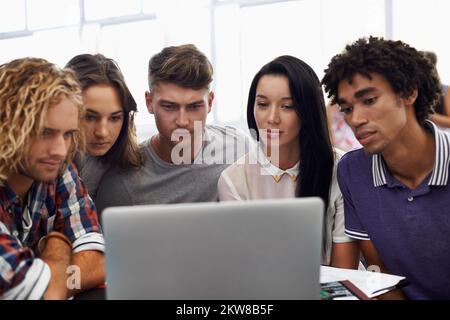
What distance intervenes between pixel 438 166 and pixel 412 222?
19 cm

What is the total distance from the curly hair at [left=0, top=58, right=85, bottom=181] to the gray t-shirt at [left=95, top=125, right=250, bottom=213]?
653 mm

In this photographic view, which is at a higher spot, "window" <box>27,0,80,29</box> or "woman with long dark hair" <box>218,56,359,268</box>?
"window" <box>27,0,80,29</box>

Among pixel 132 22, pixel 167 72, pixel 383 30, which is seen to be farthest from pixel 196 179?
pixel 132 22

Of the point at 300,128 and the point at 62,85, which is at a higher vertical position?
the point at 62,85

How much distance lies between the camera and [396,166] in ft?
5.12

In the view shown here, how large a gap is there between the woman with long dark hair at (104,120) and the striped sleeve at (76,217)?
0.36 metres

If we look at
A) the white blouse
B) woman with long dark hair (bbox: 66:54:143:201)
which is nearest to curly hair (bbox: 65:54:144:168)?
woman with long dark hair (bbox: 66:54:143:201)

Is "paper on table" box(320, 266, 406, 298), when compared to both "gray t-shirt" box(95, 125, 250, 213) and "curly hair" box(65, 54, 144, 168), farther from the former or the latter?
"curly hair" box(65, 54, 144, 168)

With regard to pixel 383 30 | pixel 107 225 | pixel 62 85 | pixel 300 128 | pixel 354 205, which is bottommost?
pixel 354 205

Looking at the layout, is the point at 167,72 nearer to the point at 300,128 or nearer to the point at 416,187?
the point at 300,128

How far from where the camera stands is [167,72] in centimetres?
196

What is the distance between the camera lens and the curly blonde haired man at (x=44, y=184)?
3.99 feet

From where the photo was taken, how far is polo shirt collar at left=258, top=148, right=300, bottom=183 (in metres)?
1.82

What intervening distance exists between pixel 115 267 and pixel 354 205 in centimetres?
101
